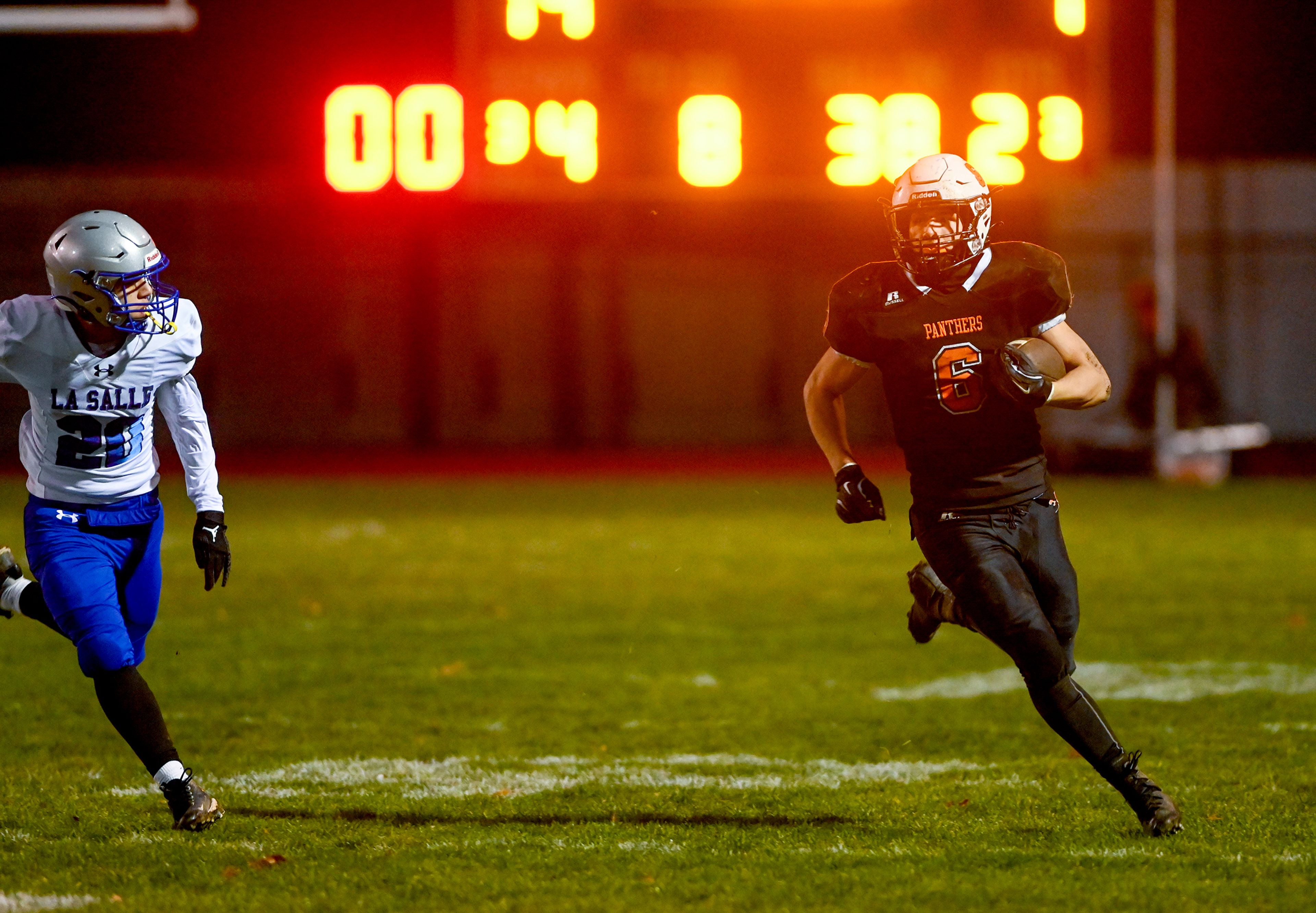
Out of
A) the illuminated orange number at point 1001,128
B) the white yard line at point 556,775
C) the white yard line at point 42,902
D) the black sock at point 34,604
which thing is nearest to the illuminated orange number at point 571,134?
the illuminated orange number at point 1001,128

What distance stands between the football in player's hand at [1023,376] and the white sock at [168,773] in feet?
7.04

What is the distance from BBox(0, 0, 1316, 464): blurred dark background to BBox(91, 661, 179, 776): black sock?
18502mm

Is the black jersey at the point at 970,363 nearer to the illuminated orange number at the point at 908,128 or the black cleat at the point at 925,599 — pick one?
the black cleat at the point at 925,599

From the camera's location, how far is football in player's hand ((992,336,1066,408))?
3.92 metres

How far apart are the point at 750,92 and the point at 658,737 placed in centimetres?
862

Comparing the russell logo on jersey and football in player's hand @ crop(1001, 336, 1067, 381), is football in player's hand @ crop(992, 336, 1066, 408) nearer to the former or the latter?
football in player's hand @ crop(1001, 336, 1067, 381)

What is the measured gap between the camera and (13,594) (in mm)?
4637

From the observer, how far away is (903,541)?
11.0 metres

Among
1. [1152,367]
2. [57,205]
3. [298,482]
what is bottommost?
[298,482]

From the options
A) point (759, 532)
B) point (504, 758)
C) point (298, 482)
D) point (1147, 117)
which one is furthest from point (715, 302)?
point (504, 758)

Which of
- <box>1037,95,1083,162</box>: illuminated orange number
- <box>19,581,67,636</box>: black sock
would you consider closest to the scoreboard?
<box>1037,95,1083,162</box>: illuminated orange number

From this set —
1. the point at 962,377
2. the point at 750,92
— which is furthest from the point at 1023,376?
the point at 750,92

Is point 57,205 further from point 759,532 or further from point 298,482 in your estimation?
point 759,532

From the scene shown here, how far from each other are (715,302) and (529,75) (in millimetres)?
9935
